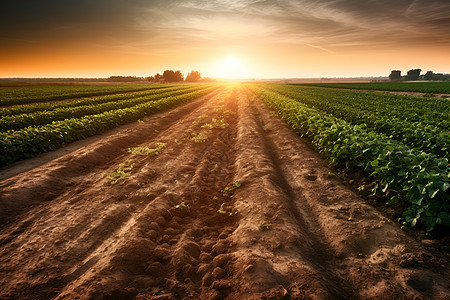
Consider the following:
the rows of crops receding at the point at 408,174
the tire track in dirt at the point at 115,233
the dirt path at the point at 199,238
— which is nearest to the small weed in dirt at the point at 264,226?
the dirt path at the point at 199,238

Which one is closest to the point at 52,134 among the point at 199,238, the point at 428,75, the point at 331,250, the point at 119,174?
the point at 119,174

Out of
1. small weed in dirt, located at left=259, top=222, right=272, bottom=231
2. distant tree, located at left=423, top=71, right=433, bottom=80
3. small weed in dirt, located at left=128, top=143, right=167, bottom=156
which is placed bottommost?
small weed in dirt, located at left=259, top=222, right=272, bottom=231

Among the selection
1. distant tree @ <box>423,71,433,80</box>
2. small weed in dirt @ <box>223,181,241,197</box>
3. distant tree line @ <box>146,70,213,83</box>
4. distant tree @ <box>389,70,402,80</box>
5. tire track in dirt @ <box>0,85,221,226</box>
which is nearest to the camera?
tire track in dirt @ <box>0,85,221,226</box>

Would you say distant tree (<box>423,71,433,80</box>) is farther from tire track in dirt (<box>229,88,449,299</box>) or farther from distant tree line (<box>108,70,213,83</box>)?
tire track in dirt (<box>229,88,449,299</box>)

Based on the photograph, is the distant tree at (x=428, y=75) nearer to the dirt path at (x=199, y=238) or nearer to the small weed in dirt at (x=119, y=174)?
the dirt path at (x=199, y=238)

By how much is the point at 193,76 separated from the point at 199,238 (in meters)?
177

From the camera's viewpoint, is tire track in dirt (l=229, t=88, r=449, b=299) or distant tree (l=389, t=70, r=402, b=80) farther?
distant tree (l=389, t=70, r=402, b=80)

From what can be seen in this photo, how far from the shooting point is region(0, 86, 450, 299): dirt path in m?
3.34

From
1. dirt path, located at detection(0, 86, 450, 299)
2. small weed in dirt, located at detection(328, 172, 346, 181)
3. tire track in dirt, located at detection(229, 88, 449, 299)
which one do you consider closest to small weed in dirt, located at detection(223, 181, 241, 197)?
dirt path, located at detection(0, 86, 450, 299)

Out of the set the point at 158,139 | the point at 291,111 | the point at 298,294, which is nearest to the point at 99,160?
the point at 158,139

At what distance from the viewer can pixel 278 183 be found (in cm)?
684

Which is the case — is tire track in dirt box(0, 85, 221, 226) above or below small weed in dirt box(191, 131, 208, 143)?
below

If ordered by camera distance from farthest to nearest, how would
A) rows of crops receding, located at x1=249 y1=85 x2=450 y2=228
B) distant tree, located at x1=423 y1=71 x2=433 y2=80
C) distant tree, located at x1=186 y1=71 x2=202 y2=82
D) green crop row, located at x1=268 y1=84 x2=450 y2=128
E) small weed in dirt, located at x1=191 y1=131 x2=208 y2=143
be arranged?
distant tree, located at x1=186 y1=71 x2=202 y2=82
distant tree, located at x1=423 y1=71 x2=433 y2=80
green crop row, located at x1=268 y1=84 x2=450 y2=128
small weed in dirt, located at x1=191 y1=131 x2=208 y2=143
rows of crops receding, located at x1=249 y1=85 x2=450 y2=228

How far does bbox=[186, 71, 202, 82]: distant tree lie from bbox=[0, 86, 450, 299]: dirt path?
16960cm
